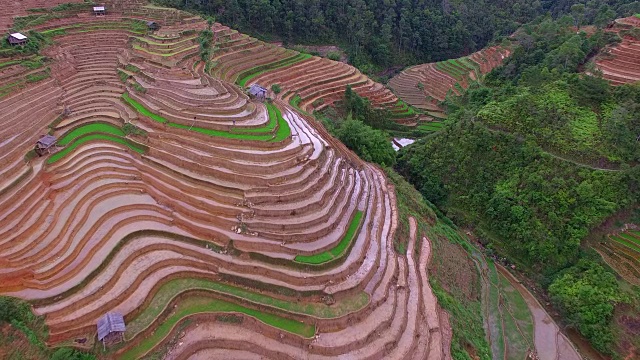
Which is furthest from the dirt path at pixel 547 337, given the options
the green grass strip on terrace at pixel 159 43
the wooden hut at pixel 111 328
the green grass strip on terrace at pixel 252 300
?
the green grass strip on terrace at pixel 159 43

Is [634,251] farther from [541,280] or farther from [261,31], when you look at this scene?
[261,31]

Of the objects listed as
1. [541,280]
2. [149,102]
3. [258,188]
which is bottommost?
[541,280]

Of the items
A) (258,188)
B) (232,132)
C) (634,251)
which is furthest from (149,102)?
(634,251)

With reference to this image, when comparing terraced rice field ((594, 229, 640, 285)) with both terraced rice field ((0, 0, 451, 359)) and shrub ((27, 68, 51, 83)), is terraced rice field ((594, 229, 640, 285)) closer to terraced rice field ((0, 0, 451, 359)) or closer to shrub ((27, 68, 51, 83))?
terraced rice field ((0, 0, 451, 359))

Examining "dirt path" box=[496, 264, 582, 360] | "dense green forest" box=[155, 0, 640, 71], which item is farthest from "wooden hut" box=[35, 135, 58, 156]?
"dirt path" box=[496, 264, 582, 360]

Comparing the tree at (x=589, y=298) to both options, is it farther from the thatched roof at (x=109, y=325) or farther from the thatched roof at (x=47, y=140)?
the thatched roof at (x=47, y=140)

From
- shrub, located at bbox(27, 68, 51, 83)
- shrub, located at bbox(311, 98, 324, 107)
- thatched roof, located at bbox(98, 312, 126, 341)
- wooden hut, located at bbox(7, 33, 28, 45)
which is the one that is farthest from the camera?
shrub, located at bbox(311, 98, 324, 107)
